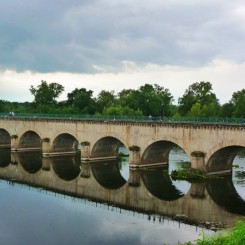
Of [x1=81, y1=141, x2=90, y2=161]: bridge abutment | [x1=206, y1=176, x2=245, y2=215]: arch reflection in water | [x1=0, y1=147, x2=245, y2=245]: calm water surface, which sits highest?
[x1=81, y1=141, x2=90, y2=161]: bridge abutment

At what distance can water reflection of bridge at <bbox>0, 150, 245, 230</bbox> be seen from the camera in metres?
33.6

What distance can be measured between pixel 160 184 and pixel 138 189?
3.01 meters

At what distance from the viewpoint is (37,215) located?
33.0 m

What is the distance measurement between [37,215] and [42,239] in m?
5.81

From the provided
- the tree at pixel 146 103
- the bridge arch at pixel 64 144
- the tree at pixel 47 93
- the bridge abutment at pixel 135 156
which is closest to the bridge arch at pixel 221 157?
the bridge abutment at pixel 135 156

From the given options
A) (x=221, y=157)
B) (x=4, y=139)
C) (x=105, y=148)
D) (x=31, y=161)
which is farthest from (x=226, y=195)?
(x=4, y=139)

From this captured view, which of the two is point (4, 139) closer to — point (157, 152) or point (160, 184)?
point (157, 152)

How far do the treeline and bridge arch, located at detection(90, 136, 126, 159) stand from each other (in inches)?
1144

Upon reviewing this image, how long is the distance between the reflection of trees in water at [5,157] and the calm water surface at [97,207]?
4.97 metres

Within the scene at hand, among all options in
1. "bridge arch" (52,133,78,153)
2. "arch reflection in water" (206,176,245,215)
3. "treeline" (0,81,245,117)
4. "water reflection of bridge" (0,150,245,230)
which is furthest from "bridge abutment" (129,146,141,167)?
"treeline" (0,81,245,117)

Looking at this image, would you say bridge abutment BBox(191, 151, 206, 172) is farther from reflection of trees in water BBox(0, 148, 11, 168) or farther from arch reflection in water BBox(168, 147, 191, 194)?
reflection of trees in water BBox(0, 148, 11, 168)

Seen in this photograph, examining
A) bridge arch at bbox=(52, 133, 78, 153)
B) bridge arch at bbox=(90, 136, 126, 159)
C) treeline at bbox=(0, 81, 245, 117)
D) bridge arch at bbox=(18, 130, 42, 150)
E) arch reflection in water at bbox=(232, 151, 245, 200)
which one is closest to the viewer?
arch reflection in water at bbox=(232, 151, 245, 200)

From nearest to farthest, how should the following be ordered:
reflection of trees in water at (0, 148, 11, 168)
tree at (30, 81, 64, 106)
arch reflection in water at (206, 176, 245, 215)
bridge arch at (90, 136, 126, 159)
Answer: arch reflection in water at (206, 176, 245, 215)
bridge arch at (90, 136, 126, 159)
reflection of trees in water at (0, 148, 11, 168)
tree at (30, 81, 64, 106)

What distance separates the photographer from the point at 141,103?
3927 inches
